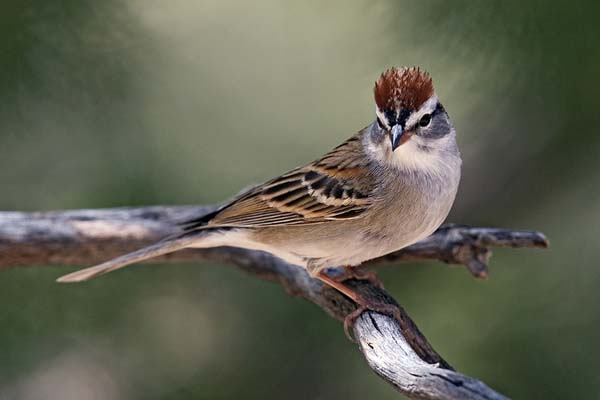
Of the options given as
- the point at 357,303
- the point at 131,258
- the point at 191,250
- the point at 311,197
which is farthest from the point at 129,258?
the point at 357,303

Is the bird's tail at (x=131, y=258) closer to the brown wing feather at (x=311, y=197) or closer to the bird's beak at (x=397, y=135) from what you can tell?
the brown wing feather at (x=311, y=197)

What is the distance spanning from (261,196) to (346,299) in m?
0.43

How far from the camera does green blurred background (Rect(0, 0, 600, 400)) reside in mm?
2678

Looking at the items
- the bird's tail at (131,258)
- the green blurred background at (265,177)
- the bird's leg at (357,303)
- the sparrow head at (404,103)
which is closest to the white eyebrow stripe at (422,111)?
the sparrow head at (404,103)

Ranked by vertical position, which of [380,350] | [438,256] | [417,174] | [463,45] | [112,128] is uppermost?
[112,128]

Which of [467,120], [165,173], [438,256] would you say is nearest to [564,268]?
[438,256]

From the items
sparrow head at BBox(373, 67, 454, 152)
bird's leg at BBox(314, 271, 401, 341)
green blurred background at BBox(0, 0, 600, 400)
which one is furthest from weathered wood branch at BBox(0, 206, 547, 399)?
sparrow head at BBox(373, 67, 454, 152)

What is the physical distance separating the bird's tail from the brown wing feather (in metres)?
0.06

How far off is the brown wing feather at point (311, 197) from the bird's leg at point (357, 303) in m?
0.18

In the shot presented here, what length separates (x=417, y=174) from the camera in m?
2.71

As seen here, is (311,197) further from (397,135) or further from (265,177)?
(265,177)

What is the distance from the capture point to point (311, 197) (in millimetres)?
2803

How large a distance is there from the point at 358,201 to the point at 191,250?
65 cm

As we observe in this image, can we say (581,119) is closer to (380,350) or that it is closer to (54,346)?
(380,350)
